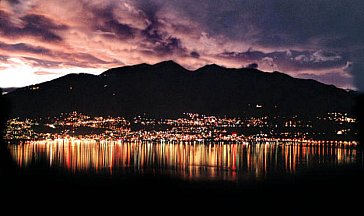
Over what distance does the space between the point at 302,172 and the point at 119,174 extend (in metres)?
22.7

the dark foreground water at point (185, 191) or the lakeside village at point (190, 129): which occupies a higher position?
the dark foreground water at point (185, 191)

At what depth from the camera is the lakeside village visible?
15238 centimetres

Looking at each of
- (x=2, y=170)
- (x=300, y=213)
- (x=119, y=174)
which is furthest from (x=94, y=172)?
(x=300, y=213)

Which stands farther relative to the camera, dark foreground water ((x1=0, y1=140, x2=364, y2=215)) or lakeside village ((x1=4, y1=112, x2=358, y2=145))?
lakeside village ((x1=4, y1=112, x2=358, y2=145))

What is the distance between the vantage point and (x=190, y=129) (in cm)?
17312

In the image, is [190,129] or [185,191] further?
[190,129]

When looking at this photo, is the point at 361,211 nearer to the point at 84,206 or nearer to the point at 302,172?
the point at 84,206

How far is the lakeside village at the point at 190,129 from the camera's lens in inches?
5999

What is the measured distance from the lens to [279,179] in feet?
133

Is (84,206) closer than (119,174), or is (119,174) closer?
(84,206)

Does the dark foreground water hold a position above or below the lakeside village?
above

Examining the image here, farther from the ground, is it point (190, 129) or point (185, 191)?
point (185, 191)

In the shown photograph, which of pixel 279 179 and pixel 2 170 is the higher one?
pixel 2 170

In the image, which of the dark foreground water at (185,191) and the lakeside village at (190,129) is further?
the lakeside village at (190,129)
